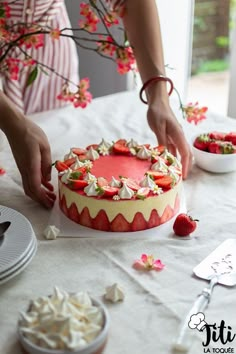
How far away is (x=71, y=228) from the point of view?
4.09ft

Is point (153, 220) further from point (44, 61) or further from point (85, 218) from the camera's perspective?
point (44, 61)

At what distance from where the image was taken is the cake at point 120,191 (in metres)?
1.21

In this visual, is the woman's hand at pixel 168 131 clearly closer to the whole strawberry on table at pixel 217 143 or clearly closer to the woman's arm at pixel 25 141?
the whole strawberry on table at pixel 217 143

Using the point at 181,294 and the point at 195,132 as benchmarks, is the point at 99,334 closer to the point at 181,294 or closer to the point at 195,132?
the point at 181,294

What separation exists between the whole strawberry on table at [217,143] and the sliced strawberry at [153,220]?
306 millimetres

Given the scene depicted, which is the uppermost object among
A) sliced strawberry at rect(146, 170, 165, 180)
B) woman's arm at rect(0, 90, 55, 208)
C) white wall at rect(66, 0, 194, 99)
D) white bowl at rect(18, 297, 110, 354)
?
woman's arm at rect(0, 90, 55, 208)

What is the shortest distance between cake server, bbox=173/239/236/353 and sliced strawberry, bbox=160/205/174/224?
0.52 ft

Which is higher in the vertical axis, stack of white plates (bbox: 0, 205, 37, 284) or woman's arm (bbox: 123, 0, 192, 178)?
woman's arm (bbox: 123, 0, 192, 178)

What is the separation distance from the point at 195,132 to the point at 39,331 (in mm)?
982

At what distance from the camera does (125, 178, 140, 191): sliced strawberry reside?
122 centimetres

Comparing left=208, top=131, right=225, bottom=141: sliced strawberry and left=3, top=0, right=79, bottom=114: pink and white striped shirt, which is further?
left=3, top=0, right=79, bottom=114: pink and white striped shirt

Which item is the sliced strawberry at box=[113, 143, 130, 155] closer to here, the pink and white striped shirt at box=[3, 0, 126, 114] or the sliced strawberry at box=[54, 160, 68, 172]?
the sliced strawberry at box=[54, 160, 68, 172]

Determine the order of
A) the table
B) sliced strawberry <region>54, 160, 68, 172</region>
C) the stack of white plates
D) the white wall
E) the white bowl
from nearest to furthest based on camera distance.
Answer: the white bowl < the table < the stack of white plates < sliced strawberry <region>54, 160, 68, 172</region> < the white wall

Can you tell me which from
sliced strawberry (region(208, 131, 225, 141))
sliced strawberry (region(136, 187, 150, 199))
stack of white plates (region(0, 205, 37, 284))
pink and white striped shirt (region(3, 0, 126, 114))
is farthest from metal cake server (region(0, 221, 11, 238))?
pink and white striped shirt (region(3, 0, 126, 114))
